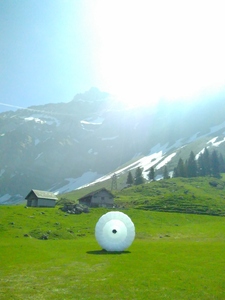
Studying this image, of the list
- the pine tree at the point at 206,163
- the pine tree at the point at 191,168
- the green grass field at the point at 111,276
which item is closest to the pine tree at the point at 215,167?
the pine tree at the point at 206,163

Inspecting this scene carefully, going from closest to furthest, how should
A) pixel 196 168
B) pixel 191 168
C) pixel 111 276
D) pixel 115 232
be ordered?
1. pixel 111 276
2. pixel 115 232
3. pixel 191 168
4. pixel 196 168

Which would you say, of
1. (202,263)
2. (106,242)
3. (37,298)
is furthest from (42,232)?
(37,298)

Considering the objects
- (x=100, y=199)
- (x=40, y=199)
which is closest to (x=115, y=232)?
(x=40, y=199)

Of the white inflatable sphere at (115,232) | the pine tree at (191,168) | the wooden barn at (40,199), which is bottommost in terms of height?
the white inflatable sphere at (115,232)

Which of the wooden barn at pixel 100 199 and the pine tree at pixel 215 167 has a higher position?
the pine tree at pixel 215 167

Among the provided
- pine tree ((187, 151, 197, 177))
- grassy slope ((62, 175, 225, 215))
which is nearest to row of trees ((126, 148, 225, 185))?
pine tree ((187, 151, 197, 177))

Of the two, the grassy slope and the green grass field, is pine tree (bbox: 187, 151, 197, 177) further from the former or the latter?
the green grass field

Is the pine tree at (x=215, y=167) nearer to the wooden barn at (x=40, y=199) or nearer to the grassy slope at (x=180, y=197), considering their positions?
the grassy slope at (x=180, y=197)

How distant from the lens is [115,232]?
3228 cm

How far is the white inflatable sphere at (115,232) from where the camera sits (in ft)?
106

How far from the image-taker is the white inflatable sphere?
106ft

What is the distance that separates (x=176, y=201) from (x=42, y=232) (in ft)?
178

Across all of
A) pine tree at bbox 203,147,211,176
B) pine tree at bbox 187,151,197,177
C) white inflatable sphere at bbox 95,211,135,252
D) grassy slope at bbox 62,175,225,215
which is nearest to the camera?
white inflatable sphere at bbox 95,211,135,252

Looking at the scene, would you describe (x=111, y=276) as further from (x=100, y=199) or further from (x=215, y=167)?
(x=215, y=167)
